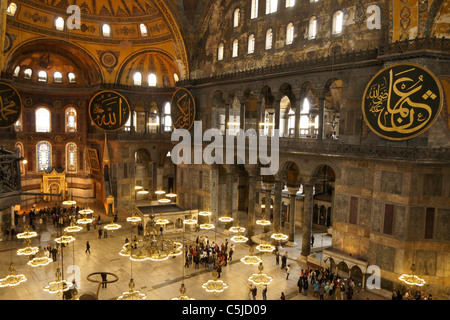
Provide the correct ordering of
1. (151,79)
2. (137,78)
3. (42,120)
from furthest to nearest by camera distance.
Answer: (42,120) < (151,79) < (137,78)

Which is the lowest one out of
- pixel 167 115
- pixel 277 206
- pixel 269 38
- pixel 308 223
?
pixel 308 223

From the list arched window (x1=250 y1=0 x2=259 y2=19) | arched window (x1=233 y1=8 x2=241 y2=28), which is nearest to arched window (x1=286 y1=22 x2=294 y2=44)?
arched window (x1=250 y1=0 x2=259 y2=19)

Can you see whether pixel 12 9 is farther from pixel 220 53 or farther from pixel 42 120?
pixel 220 53

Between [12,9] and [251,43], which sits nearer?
[251,43]

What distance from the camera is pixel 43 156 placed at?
76.3 ft

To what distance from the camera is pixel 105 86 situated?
2148cm

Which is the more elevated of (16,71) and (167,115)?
(16,71)

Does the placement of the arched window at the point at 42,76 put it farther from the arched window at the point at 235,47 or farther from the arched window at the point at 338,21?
the arched window at the point at 338,21

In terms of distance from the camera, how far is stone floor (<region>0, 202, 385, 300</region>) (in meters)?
11.4

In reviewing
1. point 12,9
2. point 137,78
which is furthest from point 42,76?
point 137,78

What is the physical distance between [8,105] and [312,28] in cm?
1404
